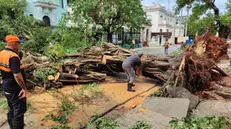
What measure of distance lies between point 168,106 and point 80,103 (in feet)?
7.14

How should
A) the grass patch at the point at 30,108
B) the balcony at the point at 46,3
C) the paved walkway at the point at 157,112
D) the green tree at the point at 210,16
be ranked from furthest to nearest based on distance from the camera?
1. the balcony at the point at 46,3
2. the green tree at the point at 210,16
3. the grass patch at the point at 30,108
4. the paved walkway at the point at 157,112

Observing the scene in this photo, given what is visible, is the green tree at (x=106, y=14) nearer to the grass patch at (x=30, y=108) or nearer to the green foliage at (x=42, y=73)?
the green foliage at (x=42, y=73)

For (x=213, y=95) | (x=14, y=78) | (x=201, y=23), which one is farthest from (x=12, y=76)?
(x=201, y=23)

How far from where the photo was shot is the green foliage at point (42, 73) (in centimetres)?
616

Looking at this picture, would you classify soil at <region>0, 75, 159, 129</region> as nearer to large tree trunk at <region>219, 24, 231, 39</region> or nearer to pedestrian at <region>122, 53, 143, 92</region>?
pedestrian at <region>122, 53, 143, 92</region>

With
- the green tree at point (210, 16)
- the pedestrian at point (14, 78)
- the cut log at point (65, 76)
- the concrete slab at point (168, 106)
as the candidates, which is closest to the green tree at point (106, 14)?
the green tree at point (210, 16)

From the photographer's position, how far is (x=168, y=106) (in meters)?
4.57

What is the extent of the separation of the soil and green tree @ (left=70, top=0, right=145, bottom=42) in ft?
33.9

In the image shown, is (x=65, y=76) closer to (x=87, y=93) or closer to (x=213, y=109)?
(x=87, y=93)

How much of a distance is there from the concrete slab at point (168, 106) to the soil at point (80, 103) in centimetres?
51

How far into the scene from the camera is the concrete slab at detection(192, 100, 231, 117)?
4716 mm

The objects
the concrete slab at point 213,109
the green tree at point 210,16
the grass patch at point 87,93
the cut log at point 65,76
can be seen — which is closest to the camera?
the concrete slab at point 213,109

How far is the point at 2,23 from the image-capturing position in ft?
37.5

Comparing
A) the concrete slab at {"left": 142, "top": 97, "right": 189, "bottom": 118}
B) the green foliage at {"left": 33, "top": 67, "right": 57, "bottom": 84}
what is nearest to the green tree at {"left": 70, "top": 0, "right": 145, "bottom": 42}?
the green foliage at {"left": 33, "top": 67, "right": 57, "bottom": 84}
